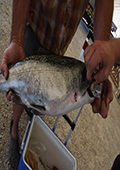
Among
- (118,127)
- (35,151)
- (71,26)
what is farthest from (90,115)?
(71,26)

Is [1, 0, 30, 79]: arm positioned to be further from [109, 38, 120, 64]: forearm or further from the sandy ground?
the sandy ground

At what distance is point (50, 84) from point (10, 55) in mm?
198

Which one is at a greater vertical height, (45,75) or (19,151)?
(45,75)

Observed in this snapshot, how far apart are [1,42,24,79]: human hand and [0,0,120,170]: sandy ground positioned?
653 millimetres

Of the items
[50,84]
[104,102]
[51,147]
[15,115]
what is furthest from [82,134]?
[50,84]

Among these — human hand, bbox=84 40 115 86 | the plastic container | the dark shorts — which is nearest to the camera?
human hand, bbox=84 40 115 86

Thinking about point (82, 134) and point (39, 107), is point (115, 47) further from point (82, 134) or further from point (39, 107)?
point (82, 134)

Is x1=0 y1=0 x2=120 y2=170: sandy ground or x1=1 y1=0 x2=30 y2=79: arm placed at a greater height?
x1=1 y1=0 x2=30 y2=79: arm

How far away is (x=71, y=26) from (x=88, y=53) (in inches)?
13.0

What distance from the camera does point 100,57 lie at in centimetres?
34

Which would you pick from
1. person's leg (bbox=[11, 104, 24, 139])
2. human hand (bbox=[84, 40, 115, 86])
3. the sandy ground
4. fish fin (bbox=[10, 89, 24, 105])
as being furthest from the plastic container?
human hand (bbox=[84, 40, 115, 86])

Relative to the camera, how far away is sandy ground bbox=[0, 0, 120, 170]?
1.02 m

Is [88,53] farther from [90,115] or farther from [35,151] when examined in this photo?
[90,115]

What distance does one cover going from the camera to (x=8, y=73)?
1.48ft
